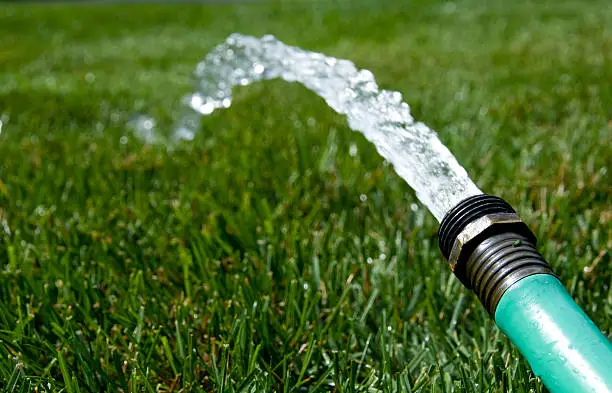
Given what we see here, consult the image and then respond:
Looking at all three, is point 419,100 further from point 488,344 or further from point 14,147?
point 488,344

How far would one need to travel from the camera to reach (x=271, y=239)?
1623 millimetres

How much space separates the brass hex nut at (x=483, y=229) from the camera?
93 centimetres

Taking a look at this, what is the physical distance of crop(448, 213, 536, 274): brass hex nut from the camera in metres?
0.93

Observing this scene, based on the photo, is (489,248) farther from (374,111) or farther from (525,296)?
(374,111)

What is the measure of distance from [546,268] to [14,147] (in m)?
2.32

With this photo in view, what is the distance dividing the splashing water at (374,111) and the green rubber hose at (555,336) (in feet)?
0.86

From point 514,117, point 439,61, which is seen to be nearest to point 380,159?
point 514,117

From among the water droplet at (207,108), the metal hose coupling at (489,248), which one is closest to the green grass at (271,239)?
the water droplet at (207,108)

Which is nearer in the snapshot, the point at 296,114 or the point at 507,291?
the point at 507,291

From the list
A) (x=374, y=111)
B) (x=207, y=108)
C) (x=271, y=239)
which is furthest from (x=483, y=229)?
(x=207, y=108)

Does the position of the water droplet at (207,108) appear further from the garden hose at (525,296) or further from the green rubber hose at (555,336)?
the green rubber hose at (555,336)

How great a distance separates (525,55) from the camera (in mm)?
4613

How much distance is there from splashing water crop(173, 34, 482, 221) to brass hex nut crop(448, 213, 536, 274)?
0.15 metres

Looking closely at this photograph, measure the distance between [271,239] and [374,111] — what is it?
41 centimetres
